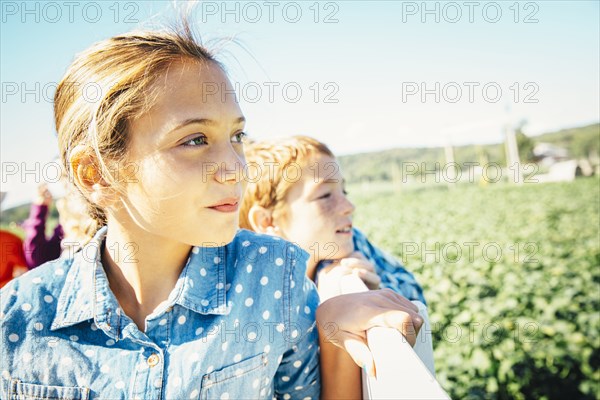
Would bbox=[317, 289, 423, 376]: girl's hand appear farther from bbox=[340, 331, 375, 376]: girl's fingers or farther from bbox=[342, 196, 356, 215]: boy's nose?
bbox=[342, 196, 356, 215]: boy's nose

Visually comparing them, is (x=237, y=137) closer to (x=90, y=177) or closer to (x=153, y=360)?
(x=90, y=177)

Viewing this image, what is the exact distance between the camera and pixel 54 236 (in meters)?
4.23

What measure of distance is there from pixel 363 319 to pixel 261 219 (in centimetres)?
149

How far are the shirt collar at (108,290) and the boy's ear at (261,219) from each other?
38.9 inches

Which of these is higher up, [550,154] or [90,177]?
[550,154]

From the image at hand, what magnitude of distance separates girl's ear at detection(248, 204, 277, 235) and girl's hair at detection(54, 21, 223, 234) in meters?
1.18

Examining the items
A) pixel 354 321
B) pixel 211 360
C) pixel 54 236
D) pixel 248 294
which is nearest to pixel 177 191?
pixel 248 294

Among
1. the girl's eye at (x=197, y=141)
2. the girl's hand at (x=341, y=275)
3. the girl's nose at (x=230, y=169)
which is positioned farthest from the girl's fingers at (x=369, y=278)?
the girl's eye at (x=197, y=141)

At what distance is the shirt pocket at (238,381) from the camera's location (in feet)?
4.30

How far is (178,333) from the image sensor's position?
53.4 inches

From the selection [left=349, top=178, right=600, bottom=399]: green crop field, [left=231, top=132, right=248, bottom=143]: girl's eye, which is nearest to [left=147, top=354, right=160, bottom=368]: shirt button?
[left=231, top=132, right=248, bottom=143]: girl's eye

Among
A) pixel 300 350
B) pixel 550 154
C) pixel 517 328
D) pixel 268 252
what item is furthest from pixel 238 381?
pixel 550 154

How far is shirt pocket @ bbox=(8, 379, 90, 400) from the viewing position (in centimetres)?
122

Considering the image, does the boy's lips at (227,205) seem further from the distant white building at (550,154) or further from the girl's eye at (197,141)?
the distant white building at (550,154)
